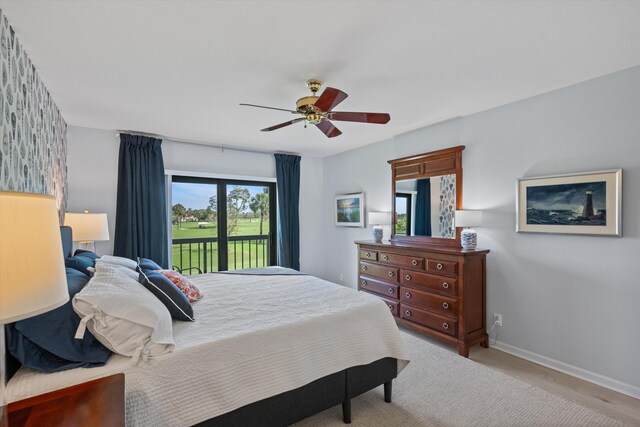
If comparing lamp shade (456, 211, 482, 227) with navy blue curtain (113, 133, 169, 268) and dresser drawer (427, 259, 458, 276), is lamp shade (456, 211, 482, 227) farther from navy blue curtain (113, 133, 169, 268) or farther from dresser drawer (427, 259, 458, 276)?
navy blue curtain (113, 133, 169, 268)

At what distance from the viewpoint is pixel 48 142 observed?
2.83 metres

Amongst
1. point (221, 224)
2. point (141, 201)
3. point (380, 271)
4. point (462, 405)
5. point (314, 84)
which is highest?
point (314, 84)

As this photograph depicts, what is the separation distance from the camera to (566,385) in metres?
2.50

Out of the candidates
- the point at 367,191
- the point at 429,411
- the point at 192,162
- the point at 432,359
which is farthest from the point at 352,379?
the point at 192,162

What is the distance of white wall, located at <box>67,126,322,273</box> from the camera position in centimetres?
383

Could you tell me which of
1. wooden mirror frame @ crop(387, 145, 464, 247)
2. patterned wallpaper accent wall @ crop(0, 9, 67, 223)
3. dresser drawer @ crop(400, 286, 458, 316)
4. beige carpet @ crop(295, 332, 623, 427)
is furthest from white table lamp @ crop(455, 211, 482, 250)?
patterned wallpaper accent wall @ crop(0, 9, 67, 223)

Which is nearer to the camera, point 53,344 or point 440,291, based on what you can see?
point 53,344

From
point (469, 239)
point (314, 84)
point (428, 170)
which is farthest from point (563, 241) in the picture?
point (314, 84)

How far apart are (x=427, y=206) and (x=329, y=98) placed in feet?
7.37

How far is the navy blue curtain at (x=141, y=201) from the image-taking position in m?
3.97

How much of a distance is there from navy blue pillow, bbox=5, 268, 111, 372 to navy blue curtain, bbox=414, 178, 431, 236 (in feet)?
11.2

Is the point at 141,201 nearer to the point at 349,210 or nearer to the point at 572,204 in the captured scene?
the point at 349,210

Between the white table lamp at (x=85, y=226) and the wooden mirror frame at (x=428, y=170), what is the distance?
3.52m

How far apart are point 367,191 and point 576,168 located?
2.70 meters
